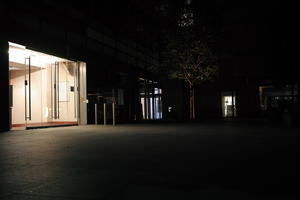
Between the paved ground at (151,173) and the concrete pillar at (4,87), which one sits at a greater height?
the concrete pillar at (4,87)

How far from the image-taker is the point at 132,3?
73.1 ft

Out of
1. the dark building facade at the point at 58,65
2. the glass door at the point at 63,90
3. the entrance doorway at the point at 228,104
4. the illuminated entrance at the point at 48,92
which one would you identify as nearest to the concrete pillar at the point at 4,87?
the dark building facade at the point at 58,65

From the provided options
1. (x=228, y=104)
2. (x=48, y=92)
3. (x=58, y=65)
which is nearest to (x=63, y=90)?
(x=48, y=92)

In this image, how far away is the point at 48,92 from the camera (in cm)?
1694

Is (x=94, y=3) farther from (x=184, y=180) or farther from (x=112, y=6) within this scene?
(x=184, y=180)

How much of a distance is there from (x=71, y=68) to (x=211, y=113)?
1483 centimetres

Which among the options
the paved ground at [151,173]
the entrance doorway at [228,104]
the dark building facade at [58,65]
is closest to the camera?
the paved ground at [151,173]

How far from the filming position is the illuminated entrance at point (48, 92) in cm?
1606

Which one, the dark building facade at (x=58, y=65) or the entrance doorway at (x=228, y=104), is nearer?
the dark building facade at (x=58, y=65)

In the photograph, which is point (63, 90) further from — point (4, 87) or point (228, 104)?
point (228, 104)

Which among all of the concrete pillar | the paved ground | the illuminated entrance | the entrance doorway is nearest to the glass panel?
the illuminated entrance

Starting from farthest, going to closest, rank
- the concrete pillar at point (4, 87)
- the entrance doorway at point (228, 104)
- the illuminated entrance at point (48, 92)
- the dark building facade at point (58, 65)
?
the entrance doorway at point (228, 104), the illuminated entrance at point (48, 92), the dark building facade at point (58, 65), the concrete pillar at point (4, 87)

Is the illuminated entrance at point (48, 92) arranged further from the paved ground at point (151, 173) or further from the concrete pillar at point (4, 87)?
the paved ground at point (151, 173)

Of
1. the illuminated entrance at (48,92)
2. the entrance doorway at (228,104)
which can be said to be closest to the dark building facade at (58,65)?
the illuminated entrance at (48,92)
